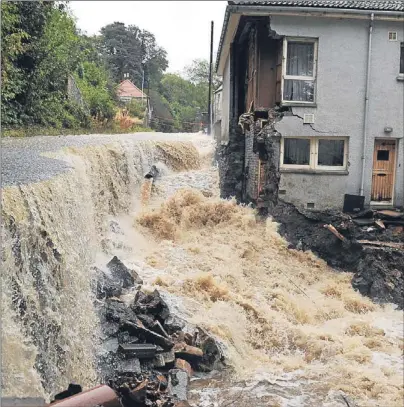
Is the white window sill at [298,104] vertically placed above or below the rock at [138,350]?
above

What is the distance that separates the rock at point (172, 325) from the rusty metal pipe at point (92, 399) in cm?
320

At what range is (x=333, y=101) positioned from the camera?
13117 millimetres

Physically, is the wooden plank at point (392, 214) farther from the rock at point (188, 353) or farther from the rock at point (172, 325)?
the rock at point (188, 353)

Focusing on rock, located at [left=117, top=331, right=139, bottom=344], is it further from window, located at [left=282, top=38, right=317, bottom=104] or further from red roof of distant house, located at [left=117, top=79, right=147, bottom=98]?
red roof of distant house, located at [left=117, top=79, right=147, bottom=98]

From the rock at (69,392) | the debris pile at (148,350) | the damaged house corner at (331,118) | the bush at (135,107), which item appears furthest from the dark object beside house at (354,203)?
the bush at (135,107)

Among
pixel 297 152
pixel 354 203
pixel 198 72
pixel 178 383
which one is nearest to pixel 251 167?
pixel 297 152

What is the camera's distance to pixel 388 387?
25.2 ft

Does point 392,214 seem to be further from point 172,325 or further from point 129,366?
→ point 129,366

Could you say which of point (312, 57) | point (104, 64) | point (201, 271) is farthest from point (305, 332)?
point (104, 64)

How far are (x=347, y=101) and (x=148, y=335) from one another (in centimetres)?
823

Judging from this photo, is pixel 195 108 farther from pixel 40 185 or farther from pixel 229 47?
pixel 40 185

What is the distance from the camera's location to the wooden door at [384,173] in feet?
44.1

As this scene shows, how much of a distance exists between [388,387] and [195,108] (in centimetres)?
3674

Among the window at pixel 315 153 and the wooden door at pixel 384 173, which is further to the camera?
the wooden door at pixel 384 173
